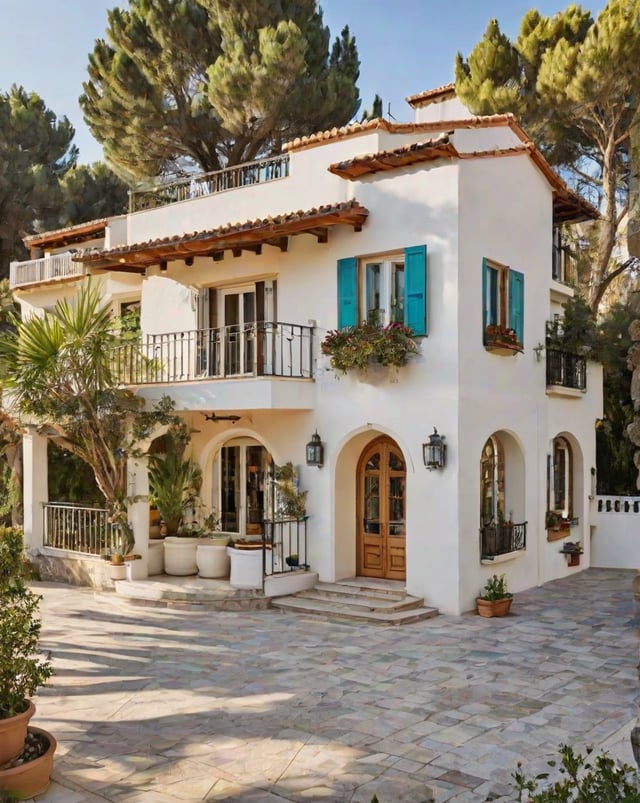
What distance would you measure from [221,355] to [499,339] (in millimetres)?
5040

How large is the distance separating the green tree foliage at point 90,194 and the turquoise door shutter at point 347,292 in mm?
16083

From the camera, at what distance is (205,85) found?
22469mm

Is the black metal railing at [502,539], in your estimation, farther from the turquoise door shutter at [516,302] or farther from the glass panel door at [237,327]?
the glass panel door at [237,327]

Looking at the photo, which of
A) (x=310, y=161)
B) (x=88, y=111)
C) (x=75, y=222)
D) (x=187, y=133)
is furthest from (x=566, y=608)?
(x=75, y=222)

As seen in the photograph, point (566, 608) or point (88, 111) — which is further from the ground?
point (88, 111)

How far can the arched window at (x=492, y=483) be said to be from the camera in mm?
14586

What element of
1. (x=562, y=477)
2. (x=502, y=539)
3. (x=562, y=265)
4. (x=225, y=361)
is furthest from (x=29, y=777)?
(x=562, y=265)

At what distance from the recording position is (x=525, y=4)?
807 inches

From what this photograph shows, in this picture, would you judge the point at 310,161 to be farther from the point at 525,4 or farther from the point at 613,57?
the point at 525,4

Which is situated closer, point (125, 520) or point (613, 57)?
point (125, 520)

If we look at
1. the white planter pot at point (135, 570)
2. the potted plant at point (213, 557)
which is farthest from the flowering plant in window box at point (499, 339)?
the white planter pot at point (135, 570)

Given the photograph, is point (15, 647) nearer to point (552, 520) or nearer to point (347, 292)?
point (347, 292)

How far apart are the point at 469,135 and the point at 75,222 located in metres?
17.2

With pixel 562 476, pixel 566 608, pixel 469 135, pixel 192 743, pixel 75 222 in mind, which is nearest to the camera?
pixel 192 743
